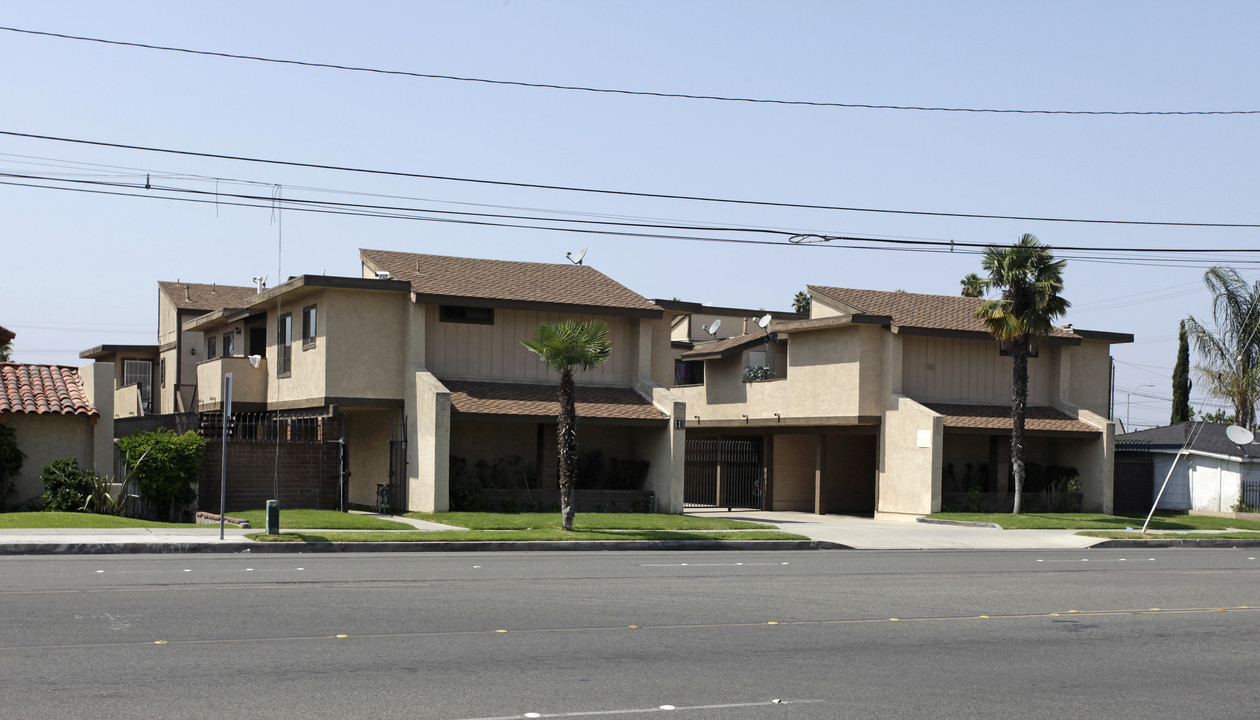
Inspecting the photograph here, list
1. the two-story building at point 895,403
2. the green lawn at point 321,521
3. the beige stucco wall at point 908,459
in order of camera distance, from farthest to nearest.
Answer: the two-story building at point 895,403, the beige stucco wall at point 908,459, the green lawn at point 321,521

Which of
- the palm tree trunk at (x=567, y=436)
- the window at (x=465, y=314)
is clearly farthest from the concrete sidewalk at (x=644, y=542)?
the window at (x=465, y=314)

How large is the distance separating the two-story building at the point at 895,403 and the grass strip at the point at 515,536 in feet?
31.6

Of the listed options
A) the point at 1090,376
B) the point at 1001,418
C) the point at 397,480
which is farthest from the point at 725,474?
→ the point at 397,480

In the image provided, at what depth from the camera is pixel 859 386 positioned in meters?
34.8

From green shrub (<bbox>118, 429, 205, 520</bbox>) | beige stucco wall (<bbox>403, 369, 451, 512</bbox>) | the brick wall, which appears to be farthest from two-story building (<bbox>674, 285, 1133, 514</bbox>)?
green shrub (<bbox>118, 429, 205, 520</bbox>)

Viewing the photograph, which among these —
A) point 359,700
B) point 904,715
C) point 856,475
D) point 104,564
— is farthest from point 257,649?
point 856,475

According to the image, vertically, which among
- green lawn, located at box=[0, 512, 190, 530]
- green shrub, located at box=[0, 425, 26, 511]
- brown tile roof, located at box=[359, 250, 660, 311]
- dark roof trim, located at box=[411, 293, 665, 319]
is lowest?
green lawn, located at box=[0, 512, 190, 530]

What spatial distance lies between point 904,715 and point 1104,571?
41.7 feet

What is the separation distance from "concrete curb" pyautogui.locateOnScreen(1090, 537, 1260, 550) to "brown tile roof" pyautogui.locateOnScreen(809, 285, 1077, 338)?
8.91m

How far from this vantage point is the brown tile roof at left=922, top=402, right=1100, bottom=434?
1369 inches

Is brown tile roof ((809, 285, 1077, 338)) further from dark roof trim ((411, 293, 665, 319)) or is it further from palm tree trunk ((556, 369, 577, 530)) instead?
palm tree trunk ((556, 369, 577, 530))

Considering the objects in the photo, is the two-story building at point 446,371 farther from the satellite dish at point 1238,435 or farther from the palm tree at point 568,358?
the satellite dish at point 1238,435

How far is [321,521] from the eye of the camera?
81.0 ft

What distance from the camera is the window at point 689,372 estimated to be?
1799 inches
